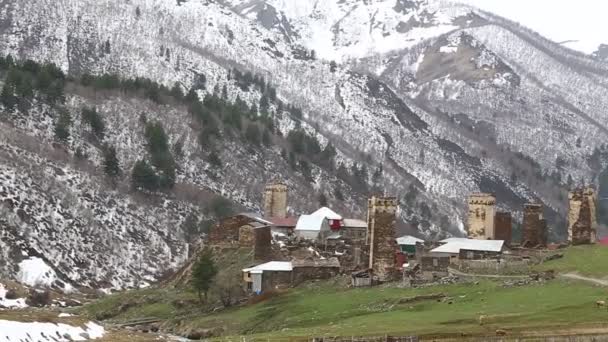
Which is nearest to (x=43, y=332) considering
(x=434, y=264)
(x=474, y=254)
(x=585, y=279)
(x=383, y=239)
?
(x=383, y=239)

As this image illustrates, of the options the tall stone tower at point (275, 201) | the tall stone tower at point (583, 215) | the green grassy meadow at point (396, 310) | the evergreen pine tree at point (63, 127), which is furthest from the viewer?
the evergreen pine tree at point (63, 127)

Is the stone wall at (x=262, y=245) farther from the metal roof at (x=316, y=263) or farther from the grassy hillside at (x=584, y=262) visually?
the grassy hillside at (x=584, y=262)

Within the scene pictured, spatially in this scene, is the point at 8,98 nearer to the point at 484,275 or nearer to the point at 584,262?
the point at 484,275

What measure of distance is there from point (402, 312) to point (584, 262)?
14.6 metres

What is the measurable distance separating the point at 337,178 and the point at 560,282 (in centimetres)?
11842

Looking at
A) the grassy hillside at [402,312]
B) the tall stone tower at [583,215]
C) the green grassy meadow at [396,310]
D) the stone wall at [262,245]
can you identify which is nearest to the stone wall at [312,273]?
the green grassy meadow at [396,310]

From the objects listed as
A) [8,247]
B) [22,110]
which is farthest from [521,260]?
[22,110]

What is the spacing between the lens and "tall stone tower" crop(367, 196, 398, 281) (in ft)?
236

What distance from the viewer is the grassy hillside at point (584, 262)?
Result: 60219mm

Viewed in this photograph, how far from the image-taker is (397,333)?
45.9 m

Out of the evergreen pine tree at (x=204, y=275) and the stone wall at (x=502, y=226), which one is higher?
the stone wall at (x=502, y=226)

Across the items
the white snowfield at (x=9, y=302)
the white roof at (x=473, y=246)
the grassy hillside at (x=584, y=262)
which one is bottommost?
the white snowfield at (x=9, y=302)

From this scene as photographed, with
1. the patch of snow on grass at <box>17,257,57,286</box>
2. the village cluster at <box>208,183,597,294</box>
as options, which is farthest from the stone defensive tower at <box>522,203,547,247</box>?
the patch of snow on grass at <box>17,257,57,286</box>

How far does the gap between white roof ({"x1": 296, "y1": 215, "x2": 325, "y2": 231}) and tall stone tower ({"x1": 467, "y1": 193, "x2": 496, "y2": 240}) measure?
16090mm
